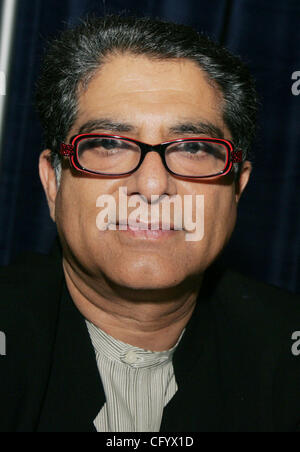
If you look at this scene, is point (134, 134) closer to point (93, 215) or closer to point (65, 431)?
point (93, 215)

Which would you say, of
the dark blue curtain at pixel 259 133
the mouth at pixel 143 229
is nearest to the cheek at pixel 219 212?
the mouth at pixel 143 229

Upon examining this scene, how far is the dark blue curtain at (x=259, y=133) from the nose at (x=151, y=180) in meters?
0.83

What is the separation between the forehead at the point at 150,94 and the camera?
3.43 feet

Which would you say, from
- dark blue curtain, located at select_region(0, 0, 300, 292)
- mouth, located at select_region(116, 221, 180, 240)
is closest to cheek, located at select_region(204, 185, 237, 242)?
mouth, located at select_region(116, 221, 180, 240)

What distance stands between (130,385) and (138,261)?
0.30 meters

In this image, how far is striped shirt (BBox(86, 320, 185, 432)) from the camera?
1.12 meters

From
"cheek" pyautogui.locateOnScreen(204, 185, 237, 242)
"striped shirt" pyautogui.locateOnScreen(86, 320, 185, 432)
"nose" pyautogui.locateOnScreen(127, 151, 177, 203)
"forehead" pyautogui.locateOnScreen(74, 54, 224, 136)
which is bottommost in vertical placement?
"striped shirt" pyautogui.locateOnScreen(86, 320, 185, 432)

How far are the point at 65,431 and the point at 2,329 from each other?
0.24 metres

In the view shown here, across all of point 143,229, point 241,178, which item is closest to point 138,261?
point 143,229

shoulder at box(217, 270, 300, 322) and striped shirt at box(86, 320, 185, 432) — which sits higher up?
shoulder at box(217, 270, 300, 322)

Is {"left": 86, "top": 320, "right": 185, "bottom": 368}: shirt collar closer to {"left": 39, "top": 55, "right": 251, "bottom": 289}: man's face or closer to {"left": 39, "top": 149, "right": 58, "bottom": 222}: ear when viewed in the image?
{"left": 39, "top": 55, "right": 251, "bottom": 289}: man's face
